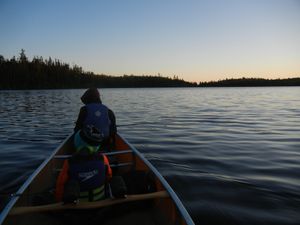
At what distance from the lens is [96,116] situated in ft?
22.5

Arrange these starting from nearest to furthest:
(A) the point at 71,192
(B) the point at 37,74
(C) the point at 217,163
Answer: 1. (A) the point at 71,192
2. (C) the point at 217,163
3. (B) the point at 37,74

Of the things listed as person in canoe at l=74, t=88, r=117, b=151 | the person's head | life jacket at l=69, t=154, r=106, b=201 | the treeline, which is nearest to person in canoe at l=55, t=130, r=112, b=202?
life jacket at l=69, t=154, r=106, b=201

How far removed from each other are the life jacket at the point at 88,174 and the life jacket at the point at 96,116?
2.17 meters

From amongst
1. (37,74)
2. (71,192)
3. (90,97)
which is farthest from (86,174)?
(37,74)

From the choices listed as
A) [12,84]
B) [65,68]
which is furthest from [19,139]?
[65,68]

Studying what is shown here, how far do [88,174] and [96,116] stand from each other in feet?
8.24

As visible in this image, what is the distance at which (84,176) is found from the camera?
448 centimetres

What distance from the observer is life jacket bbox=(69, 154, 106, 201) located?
4.48m

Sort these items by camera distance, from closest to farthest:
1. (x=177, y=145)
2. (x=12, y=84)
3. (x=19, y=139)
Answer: (x=177, y=145)
(x=19, y=139)
(x=12, y=84)

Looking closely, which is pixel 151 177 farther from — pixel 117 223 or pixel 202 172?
pixel 202 172

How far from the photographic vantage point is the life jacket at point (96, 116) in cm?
677

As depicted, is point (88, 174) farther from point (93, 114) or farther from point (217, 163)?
point (217, 163)

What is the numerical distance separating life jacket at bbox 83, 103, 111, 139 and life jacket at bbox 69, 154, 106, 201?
2.17 m

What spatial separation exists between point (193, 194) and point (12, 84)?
14694cm
